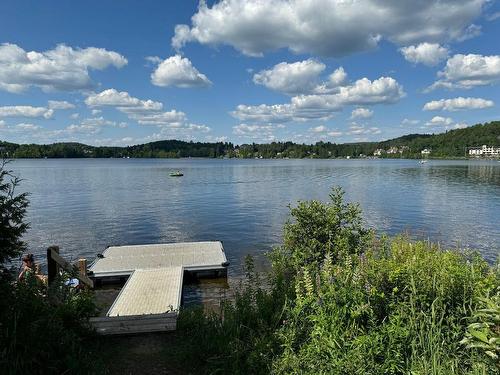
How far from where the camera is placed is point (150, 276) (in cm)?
1655

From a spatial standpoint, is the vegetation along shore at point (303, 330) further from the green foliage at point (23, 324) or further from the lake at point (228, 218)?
the lake at point (228, 218)

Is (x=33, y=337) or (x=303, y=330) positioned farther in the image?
(x=303, y=330)

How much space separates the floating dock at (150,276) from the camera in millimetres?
8516

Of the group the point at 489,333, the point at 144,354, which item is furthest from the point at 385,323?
the point at 144,354

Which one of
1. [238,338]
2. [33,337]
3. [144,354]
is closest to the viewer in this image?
Result: [33,337]

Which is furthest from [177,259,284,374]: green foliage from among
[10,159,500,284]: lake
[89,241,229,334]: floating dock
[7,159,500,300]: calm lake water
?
[10,159,500,284]: lake

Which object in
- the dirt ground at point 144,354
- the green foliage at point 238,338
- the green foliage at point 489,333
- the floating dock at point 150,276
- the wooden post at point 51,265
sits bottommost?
the floating dock at point 150,276

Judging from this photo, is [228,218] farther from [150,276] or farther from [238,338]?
[238,338]

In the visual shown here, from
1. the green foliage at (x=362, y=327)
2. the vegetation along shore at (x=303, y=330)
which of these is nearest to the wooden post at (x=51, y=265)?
the vegetation along shore at (x=303, y=330)

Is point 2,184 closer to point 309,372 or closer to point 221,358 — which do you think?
point 221,358

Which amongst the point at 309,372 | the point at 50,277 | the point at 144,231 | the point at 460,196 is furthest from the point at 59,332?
the point at 460,196

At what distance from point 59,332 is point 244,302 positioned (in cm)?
339

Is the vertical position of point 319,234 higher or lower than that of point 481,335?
lower

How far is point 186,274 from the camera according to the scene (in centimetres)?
1834
